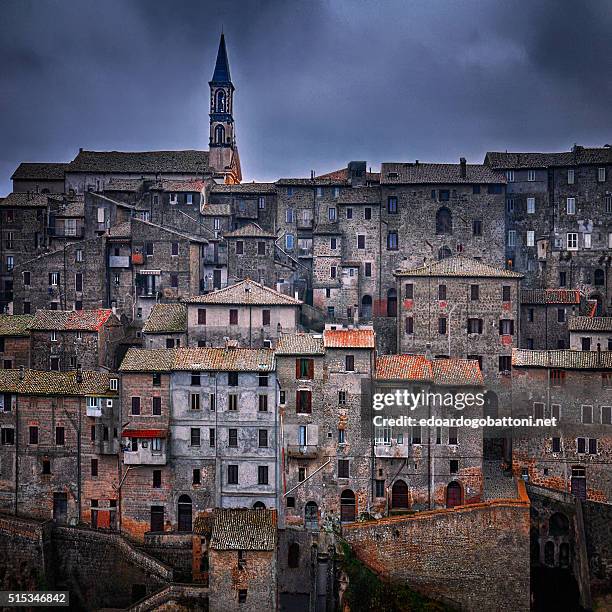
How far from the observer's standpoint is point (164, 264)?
7325 cm

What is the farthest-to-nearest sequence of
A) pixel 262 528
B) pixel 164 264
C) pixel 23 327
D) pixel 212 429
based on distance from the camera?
pixel 164 264
pixel 23 327
pixel 212 429
pixel 262 528

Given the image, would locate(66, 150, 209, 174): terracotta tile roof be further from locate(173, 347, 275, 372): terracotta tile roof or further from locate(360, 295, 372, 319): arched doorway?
locate(173, 347, 275, 372): terracotta tile roof

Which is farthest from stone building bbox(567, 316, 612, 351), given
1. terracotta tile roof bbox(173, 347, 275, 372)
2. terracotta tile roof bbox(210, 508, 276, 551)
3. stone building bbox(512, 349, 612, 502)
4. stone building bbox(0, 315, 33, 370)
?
stone building bbox(0, 315, 33, 370)

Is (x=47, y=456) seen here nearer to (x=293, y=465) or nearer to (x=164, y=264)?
(x=293, y=465)

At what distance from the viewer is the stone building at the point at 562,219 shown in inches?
2977

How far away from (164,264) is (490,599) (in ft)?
104

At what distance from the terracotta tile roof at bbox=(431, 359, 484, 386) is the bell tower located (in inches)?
1283

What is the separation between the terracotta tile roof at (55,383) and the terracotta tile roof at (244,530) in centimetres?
972

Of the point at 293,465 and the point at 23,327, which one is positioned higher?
the point at 23,327

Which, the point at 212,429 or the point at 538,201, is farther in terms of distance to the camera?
the point at 538,201

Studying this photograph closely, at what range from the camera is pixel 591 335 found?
6359cm

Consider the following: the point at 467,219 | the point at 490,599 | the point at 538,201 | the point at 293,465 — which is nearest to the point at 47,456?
the point at 293,465

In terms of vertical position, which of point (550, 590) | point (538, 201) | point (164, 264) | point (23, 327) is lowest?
point (550, 590)

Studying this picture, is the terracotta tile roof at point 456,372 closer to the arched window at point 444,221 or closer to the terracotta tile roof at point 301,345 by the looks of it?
the terracotta tile roof at point 301,345
